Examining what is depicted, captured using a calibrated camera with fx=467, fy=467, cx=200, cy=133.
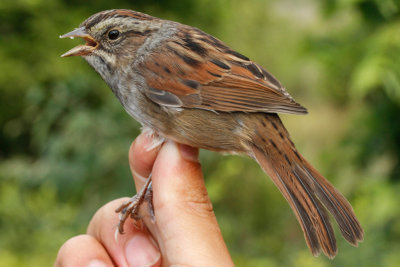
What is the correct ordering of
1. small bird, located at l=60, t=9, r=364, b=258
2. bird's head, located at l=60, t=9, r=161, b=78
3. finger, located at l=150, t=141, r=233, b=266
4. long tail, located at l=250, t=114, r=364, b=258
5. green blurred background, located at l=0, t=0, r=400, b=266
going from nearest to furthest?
finger, located at l=150, t=141, r=233, b=266
long tail, located at l=250, t=114, r=364, b=258
small bird, located at l=60, t=9, r=364, b=258
bird's head, located at l=60, t=9, r=161, b=78
green blurred background, located at l=0, t=0, r=400, b=266

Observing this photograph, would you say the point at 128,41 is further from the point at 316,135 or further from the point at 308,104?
the point at 308,104

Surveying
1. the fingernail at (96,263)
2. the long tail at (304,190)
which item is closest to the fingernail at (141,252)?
the fingernail at (96,263)

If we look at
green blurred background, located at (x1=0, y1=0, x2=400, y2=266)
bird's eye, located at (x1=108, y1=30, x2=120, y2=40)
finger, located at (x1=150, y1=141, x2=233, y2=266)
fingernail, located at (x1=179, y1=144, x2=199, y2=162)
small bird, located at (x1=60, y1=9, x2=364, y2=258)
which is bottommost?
green blurred background, located at (x1=0, y1=0, x2=400, y2=266)

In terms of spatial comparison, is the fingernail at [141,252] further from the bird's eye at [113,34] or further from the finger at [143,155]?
the bird's eye at [113,34]

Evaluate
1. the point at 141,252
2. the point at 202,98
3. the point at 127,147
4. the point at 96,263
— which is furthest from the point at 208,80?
the point at 127,147

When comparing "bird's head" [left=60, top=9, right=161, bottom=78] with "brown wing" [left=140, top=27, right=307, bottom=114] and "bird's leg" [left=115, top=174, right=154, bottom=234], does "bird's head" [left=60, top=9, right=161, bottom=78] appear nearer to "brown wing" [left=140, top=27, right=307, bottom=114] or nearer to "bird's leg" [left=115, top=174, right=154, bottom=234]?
"brown wing" [left=140, top=27, right=307, bottom=114]

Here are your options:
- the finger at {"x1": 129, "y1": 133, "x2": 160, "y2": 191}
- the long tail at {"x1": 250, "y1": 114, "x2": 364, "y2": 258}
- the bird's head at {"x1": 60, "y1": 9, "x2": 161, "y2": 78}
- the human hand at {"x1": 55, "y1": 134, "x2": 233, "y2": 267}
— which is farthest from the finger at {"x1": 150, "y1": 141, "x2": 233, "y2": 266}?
the bird's head at {"x1": 60, "y1": 9, "x2": 161, "y2": 78}

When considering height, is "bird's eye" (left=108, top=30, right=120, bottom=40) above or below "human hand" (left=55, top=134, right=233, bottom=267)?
above
